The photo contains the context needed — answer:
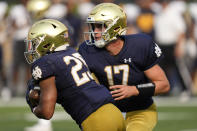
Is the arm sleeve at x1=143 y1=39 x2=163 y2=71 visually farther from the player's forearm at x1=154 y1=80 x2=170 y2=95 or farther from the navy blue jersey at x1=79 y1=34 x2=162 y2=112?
the player's forearm at x1=154 y1=80 x2=170 y2=95

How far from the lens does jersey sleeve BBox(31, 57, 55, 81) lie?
4.21m

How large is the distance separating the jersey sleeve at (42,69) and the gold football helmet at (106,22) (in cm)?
72

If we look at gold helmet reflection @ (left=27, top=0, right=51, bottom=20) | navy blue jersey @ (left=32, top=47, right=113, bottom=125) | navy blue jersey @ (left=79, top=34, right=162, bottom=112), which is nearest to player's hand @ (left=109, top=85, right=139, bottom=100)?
navy blue jersey @ (left=79, top=34, right=162, bottom=112)

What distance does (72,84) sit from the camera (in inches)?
168

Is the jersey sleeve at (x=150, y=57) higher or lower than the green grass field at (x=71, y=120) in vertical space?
higher

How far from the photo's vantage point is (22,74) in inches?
544

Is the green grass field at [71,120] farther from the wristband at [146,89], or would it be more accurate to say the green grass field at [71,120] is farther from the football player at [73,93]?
the football player at [73,93]

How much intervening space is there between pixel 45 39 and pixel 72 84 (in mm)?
435

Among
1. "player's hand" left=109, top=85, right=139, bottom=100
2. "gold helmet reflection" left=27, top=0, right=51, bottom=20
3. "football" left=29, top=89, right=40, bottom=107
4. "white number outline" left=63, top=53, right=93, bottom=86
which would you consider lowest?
"gold helmet reflection" left=27, top=0, right=51, bottom=20

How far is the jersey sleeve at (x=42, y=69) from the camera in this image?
421 centimetres

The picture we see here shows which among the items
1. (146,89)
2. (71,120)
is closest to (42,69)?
(146,89)

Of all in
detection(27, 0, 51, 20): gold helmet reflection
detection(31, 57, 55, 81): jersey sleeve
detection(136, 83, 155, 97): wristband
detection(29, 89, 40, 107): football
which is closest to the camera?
detection(31, 57, 55, 81): jersey sleeve

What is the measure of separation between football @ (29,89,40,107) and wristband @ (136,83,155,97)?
2.79ft

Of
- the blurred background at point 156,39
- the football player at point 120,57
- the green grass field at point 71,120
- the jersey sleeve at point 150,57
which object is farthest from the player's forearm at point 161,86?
the blurred background at point 156,39
